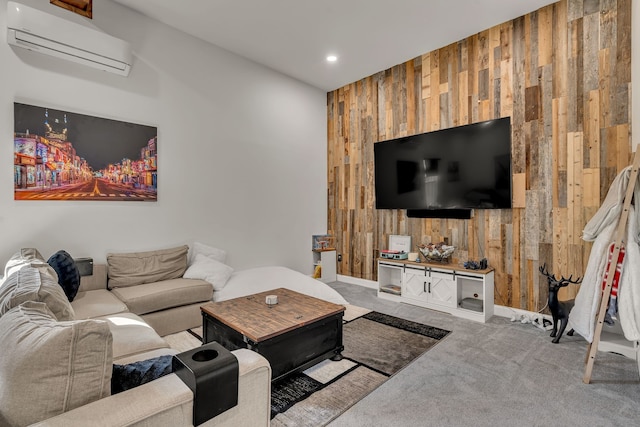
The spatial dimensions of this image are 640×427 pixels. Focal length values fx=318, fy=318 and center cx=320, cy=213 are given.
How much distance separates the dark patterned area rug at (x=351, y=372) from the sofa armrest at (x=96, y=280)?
2.11 m

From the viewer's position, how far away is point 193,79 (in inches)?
154

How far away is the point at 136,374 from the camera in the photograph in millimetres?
1102

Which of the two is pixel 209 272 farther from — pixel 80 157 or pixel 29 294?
pixel 29 294

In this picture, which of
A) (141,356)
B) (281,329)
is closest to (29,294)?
(141,356)

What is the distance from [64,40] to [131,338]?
8.84 ft

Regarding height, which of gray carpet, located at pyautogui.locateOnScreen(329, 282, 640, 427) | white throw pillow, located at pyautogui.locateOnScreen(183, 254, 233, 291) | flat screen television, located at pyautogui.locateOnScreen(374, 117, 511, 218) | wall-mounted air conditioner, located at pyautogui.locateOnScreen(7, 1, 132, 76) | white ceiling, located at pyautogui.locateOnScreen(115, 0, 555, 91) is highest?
white ceiling, located at pyautogui.locateOnScreen(115, 0, 555, 91)

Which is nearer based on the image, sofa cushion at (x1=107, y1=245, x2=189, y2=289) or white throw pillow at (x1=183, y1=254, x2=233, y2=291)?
sofa cushion at (x1=107, y1=245, x2=189, y2=289)

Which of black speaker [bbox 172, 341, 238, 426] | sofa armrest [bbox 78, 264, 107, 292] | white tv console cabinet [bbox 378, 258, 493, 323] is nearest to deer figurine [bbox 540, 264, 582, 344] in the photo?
white tv console cabinet [bbox 378, 258, 493, 323]

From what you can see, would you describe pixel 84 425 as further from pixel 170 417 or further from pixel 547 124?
pixel 547 124

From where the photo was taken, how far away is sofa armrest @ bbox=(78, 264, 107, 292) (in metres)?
2.99

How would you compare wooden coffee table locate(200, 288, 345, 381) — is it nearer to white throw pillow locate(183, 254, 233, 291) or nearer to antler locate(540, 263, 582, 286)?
white throw pillow locate(183, 254, 233, 291)

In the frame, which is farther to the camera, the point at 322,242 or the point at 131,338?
the point at 322,242

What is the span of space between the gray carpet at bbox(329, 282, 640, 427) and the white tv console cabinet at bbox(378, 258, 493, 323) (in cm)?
54

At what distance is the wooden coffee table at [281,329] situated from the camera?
2113 millimetres
